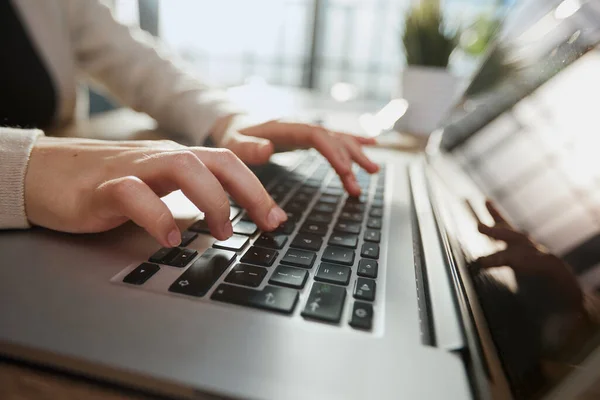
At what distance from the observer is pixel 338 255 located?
29 centimetres

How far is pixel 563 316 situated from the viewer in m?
0.19

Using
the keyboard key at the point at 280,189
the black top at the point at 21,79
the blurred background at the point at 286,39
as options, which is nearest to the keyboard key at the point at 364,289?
the keyboard key at the point at 280,189

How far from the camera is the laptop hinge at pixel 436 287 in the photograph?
21 centimetres

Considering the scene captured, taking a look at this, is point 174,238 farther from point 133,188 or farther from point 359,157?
point 359,157

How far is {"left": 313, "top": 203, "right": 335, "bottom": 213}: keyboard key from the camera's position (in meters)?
0.41

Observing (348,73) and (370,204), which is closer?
(370,204)

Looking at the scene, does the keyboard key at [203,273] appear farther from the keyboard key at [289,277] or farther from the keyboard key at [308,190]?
the keyboard key at [308,190]

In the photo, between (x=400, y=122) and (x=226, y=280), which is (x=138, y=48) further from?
(x=226, y=280)

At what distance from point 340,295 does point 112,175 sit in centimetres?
20

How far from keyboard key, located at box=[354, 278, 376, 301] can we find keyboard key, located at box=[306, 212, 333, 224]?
119mm

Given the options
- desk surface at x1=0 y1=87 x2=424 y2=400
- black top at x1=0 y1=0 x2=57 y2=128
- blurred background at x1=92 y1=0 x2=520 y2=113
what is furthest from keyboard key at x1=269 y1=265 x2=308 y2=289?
blurred background at x1=92 y1=0 x2=520 y2=113

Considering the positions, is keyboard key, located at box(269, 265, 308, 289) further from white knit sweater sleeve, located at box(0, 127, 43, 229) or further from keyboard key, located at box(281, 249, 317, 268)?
white knit sweater sleeve, located at box(0, 127, 43, 229)

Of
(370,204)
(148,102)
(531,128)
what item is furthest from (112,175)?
(148,102)

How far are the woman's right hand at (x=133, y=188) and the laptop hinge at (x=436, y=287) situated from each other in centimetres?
13
